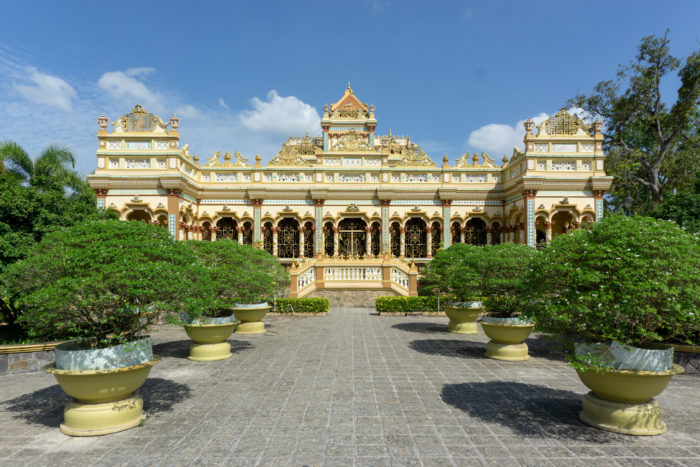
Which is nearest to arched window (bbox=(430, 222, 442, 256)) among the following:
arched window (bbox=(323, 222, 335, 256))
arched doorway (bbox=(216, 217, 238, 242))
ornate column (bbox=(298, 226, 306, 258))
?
arched window (bbox=(323, 222, 335, 256))

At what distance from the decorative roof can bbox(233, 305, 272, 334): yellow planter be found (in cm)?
1406

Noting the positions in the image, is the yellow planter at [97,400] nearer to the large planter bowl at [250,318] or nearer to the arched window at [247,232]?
the large planter bowl at [250,318]

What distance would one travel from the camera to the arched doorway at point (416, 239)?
2348cm

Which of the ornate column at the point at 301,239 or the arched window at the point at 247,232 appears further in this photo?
the arched window at the point at 247,232

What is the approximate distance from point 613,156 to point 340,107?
2063 centimetres

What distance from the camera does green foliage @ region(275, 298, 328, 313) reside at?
16.0 m

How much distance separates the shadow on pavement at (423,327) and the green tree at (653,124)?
20322mm

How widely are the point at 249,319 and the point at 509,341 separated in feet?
26.4

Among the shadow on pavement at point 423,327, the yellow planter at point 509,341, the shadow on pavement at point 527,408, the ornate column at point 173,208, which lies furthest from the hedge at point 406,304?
the ornate column at point 173,208

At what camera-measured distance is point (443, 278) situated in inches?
479

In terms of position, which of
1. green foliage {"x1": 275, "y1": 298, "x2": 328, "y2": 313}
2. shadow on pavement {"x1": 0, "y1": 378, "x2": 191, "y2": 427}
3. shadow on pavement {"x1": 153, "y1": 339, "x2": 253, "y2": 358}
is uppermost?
green foliage {"x1": 275, "y1": 298, "x2": 328, "y2": 313}

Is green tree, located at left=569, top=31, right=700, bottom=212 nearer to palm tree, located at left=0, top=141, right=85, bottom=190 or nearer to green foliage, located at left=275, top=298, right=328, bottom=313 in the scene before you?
green foliage, located at left=275, top=298, right=328, bottom=313

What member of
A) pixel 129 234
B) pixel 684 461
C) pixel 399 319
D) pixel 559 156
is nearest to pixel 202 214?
pixel 399 319

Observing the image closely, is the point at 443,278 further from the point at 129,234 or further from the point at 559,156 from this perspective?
the point at 559,156
